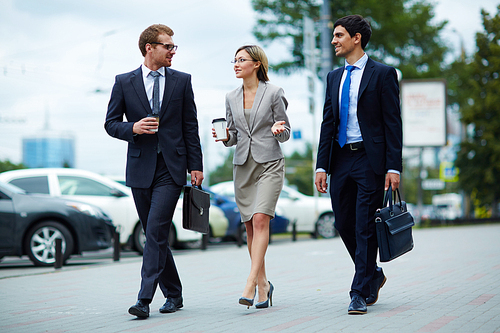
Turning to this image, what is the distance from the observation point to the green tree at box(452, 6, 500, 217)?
31.1 meters

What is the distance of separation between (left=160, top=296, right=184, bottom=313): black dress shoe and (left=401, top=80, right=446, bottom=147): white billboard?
79.3 ft

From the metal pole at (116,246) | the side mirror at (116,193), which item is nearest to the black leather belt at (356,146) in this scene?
the metal pole at (116,246)

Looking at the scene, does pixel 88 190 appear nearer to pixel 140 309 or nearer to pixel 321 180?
pixel 140 309

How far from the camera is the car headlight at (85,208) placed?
1015 centimetres

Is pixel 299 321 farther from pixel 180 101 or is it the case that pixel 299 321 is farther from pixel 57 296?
pixel 57 296

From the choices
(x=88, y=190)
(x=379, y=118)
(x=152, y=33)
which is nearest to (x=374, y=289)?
(x=379, y=118)

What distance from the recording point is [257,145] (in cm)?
529

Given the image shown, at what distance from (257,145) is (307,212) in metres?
12.0

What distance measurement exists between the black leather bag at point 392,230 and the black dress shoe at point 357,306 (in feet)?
1.14

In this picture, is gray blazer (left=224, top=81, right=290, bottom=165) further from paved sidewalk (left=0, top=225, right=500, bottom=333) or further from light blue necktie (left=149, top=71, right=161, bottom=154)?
paved sidewalk (left=0, top=225, right=500, bottom=333)

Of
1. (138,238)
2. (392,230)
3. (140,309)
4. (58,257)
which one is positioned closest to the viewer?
(140,309)

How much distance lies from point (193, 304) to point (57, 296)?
159cm

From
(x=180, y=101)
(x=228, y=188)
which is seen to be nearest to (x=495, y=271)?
(x=180, y=101)

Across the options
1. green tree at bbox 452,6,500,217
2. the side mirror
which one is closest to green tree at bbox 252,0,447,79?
green tree at bbox 452,6,500,217
